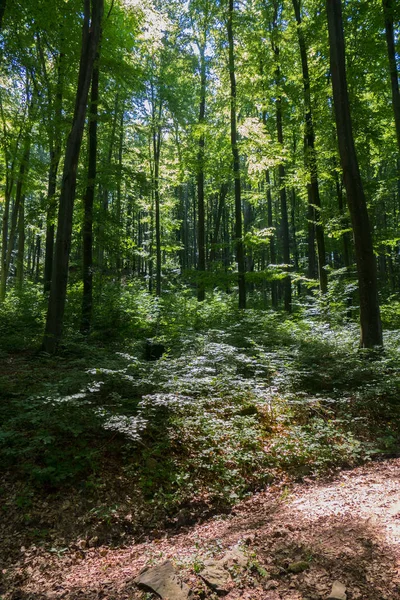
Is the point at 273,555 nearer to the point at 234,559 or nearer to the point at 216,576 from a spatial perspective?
the point at 234,559

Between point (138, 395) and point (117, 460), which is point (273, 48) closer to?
point (138, 395)

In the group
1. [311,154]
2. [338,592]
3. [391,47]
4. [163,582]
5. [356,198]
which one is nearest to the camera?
[338,592]

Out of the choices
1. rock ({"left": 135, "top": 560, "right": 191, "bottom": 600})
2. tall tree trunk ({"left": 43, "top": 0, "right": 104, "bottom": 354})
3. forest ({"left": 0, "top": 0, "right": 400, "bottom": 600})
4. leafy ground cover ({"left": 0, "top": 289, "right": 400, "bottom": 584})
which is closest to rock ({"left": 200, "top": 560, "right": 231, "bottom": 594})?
forest ({"left": 0, "top": 0, "right": 400, "bottom": 600})

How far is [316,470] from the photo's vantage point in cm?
428

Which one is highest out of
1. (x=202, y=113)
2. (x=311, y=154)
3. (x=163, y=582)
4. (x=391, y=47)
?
(x=202, y=113)

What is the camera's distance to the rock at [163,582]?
234 centimetres

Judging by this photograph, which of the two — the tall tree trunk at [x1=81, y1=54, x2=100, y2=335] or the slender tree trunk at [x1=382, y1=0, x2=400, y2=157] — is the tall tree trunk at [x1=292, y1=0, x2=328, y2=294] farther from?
the tall tree trunk at [x1=81, y1=54, x2=100, y2=335]

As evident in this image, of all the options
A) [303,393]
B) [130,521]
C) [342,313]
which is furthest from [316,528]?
[342,313]

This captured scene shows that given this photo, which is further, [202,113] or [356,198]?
[202,113]

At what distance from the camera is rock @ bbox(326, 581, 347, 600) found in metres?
2.16

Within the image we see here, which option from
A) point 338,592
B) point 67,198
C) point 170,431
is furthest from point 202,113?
point 338,592

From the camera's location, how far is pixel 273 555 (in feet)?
8.73

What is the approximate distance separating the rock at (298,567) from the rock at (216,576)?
0.46 m

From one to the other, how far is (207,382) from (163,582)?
2.98 m
